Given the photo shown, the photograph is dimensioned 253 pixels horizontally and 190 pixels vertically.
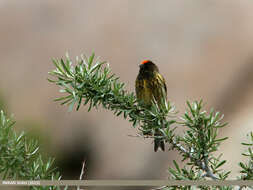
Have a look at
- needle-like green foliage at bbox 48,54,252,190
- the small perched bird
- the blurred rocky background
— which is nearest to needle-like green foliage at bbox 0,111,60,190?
needle-like green foliage at bbox 48,54,252,190

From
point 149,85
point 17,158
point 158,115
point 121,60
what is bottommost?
point 17,158

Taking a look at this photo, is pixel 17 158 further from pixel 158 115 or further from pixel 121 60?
pixel 121 60

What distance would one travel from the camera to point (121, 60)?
14.3 feet

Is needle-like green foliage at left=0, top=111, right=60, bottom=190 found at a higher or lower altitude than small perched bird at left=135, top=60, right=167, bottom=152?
lower

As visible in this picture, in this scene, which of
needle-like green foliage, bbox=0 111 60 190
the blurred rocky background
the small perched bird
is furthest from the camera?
the blurred rocky background

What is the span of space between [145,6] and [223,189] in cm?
382

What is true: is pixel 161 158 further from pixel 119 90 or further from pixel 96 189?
pixel 119 90

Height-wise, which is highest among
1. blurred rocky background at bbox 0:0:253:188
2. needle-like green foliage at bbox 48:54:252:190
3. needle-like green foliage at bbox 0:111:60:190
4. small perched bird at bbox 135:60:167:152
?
blurred rocky background at bbox 0:0:253:188

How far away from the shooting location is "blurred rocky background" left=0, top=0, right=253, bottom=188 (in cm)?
424

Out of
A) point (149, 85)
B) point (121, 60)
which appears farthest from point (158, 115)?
point (121, 60)

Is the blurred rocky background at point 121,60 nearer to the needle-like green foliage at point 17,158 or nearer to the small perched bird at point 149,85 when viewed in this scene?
the small perched bird at point 149,85

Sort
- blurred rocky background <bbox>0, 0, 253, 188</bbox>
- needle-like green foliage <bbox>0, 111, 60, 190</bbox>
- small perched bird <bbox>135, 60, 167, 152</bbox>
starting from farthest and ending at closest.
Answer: blurred rocky background <bbox>0, 0, 253, 188</bbox>, small perched bird <bbox>135, 60, 167, 152</bbox>, needle-like green foliage <bbox>0, 111, 60, 190</bbox>

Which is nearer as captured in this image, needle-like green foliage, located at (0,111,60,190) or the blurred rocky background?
needle-like green foliage, located at (0,111,60,190)

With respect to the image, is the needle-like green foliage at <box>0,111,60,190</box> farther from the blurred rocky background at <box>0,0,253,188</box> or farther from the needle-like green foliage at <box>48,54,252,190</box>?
the blurred rocky background at <box>0,0,253,188</box>
